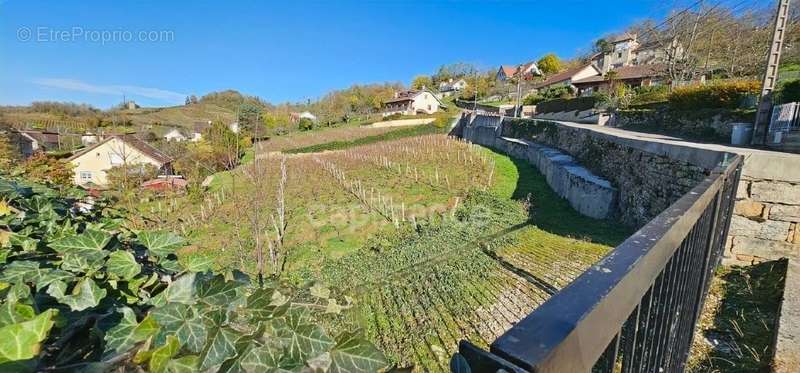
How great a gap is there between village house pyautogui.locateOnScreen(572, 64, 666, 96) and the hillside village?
6.64 metres

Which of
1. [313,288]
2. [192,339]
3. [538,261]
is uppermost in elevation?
[192,339]

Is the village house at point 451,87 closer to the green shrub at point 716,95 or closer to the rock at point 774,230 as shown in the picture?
the green shrub at point 716,95

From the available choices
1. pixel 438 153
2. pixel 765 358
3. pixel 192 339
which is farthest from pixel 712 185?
pixel 438 153

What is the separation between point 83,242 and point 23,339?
0.60m

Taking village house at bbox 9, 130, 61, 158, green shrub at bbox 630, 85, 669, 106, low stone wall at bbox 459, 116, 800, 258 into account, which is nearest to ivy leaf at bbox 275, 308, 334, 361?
low stone wall at bbox 459, 116, 800, 258

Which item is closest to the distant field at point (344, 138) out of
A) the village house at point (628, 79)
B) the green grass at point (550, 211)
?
the village house at point (628, 79)

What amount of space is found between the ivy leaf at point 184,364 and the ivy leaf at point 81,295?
326 mm

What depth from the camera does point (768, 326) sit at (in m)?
2.60

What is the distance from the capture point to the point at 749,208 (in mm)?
3957

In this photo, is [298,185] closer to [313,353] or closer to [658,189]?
[658,189]

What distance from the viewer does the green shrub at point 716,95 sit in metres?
11.4

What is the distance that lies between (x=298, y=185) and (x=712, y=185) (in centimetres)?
1760

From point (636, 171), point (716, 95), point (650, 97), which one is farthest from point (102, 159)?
point (650, 97)

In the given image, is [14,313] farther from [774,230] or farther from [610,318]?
[774,230]
